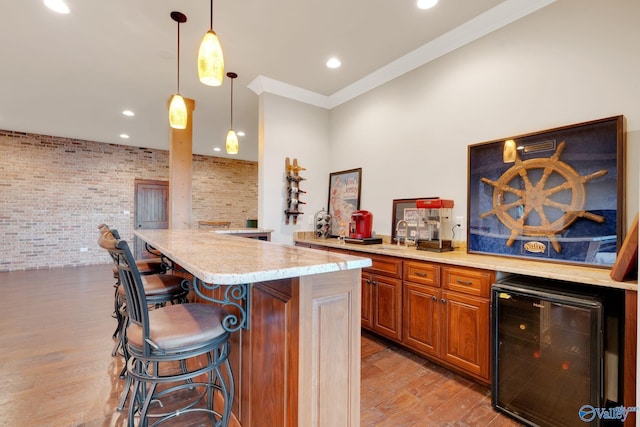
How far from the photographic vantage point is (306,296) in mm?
1111

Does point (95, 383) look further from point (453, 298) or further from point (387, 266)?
point (453, 298)

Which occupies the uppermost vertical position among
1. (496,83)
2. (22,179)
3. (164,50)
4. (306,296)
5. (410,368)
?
(164,50)

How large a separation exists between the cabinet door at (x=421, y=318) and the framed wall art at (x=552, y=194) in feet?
1.91

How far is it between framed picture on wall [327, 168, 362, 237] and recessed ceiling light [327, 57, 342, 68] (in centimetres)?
130

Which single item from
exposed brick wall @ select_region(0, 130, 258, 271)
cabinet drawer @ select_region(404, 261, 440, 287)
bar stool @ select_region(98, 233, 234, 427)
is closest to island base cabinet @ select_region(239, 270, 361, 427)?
bar stool @ select_region(98, 233, 234, 427)

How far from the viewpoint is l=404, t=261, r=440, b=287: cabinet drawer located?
2.35 meters

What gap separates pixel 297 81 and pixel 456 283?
3.14 m

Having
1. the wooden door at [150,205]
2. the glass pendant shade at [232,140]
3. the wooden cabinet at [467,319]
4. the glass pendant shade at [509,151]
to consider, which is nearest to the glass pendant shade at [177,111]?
the glass pendant shade at [232,140]

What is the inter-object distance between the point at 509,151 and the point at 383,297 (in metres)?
1.66

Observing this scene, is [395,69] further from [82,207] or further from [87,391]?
[82,207]

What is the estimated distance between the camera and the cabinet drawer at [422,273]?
2351 millimetres

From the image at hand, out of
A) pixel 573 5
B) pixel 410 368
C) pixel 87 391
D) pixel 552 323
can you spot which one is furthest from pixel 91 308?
pixel 573 5

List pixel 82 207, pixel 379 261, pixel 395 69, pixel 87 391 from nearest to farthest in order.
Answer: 1. pixel 87 391
2. pixel 379 261
3. pixel 395 69
4. pixel 82 207

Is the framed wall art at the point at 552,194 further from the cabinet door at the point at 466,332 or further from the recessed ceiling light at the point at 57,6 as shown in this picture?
the recessed ceiling light at the point at 57,6
